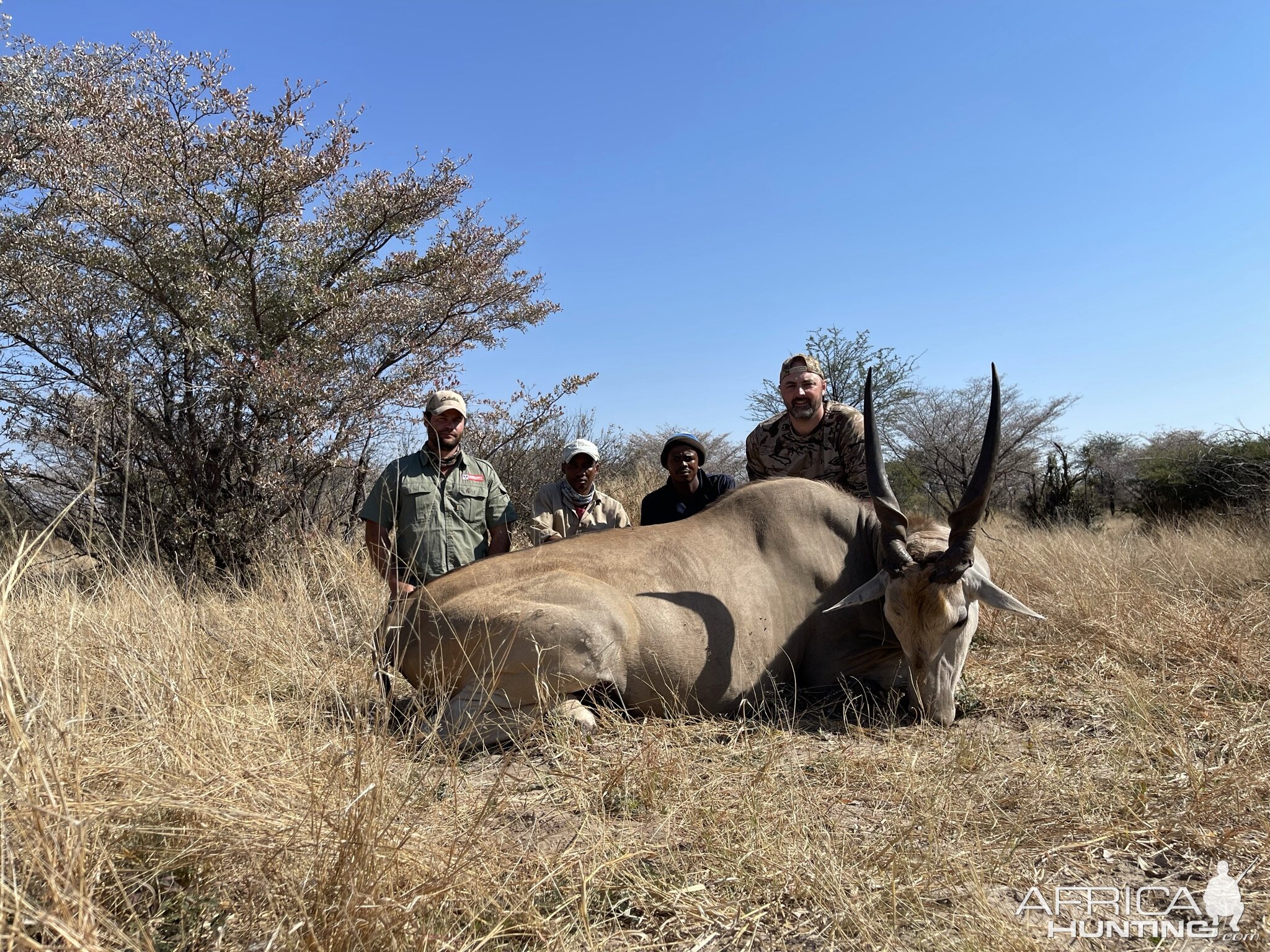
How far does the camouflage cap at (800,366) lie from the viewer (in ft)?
20.9

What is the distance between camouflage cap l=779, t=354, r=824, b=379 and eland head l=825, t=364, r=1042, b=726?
66.0 inches

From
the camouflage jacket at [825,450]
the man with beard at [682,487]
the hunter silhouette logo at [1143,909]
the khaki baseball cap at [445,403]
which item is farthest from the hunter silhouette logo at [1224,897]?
the khaki baseball cap at [445,403]

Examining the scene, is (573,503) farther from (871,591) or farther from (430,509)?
(871,591)

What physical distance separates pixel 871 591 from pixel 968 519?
657 mm

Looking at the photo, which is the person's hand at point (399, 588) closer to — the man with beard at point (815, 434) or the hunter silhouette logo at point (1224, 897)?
the man with beard at point (815, 434)

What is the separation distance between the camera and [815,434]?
659cm

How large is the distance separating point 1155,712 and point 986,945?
8.08ft

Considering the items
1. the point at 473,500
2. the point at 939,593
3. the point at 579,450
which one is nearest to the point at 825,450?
the point at 579,450

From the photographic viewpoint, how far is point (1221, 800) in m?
2.98

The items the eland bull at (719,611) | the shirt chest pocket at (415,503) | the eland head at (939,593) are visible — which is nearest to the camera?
the eland bull at (719,611)

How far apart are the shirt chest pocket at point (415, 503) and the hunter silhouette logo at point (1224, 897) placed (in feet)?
16.2

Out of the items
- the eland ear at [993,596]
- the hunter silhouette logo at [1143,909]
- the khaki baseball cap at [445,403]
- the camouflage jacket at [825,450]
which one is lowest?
the hunter silhouette logo at [1143,909]

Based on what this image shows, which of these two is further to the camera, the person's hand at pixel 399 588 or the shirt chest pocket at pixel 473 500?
the shirt chest pocket at pixel 473 500

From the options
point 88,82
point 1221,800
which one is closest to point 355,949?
point 1221,800
